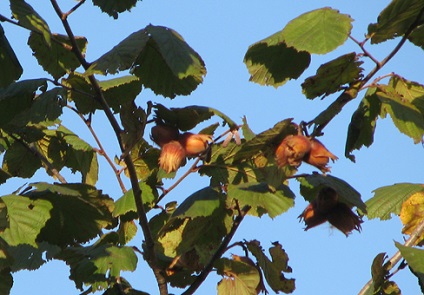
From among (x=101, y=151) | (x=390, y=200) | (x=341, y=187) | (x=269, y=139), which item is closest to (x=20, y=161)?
(x=101, y=151)

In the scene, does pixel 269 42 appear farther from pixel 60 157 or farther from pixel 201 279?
pixel 60 157

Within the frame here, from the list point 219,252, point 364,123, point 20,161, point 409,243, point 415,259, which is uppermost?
point 20,161

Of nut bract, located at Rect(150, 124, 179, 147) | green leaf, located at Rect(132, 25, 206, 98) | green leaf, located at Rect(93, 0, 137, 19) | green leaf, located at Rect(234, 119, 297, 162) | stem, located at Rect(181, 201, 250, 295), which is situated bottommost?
stem, located at Rect(181, 201, 250, 295)

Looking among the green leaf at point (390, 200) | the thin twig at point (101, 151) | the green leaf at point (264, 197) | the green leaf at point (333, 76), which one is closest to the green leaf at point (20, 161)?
the thin twig at point (101, 151)

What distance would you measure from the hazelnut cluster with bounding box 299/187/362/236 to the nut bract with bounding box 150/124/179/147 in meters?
0.65

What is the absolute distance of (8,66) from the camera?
4230 millimetres

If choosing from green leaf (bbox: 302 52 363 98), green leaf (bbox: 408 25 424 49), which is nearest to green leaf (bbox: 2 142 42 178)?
green leaf (bbox: 302 52 363 98)

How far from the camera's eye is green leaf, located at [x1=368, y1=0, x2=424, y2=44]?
3.69 metres

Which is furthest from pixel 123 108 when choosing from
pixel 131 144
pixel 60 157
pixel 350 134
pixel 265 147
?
pixel 60 157

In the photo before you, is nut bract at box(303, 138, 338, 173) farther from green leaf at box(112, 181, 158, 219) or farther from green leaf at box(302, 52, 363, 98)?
green leaf at box(112, 181, 158, 219)

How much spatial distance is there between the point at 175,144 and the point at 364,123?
90cm

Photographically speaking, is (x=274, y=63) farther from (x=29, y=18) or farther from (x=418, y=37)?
(x=29, y=18)

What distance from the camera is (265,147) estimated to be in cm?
370

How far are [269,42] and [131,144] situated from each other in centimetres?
74
